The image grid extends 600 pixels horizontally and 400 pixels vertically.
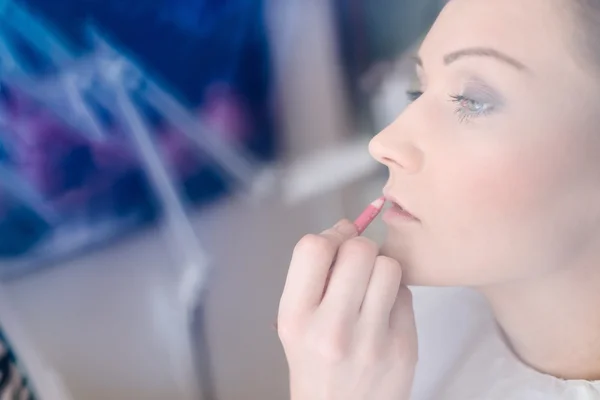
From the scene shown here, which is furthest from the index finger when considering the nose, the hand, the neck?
the neck

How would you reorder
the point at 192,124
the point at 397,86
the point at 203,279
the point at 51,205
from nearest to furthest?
the point at 51,205 < the point at 192,124 < the point at 203,279 < the point at 397,86

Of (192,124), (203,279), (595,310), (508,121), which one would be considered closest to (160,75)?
(192,124)

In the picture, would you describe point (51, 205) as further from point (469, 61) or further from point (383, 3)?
point (383, 3)

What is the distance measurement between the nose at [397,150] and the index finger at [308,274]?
0.11 meters

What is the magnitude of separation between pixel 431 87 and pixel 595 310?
319mm

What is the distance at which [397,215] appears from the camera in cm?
65

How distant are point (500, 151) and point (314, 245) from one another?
21 centimetres

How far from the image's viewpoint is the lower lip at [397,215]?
637 millimetres

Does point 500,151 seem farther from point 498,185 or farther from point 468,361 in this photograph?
point 468,361

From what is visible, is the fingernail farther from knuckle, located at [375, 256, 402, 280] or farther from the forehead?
the forehead

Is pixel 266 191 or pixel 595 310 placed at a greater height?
pixel 266 191

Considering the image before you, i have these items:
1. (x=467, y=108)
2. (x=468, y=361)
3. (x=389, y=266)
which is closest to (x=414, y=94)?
(x=467, y=108)

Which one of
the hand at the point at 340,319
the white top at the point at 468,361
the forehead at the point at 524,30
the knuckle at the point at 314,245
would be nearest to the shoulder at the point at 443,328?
the white top at the point at 468,361

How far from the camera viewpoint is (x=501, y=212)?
23.1 inches
